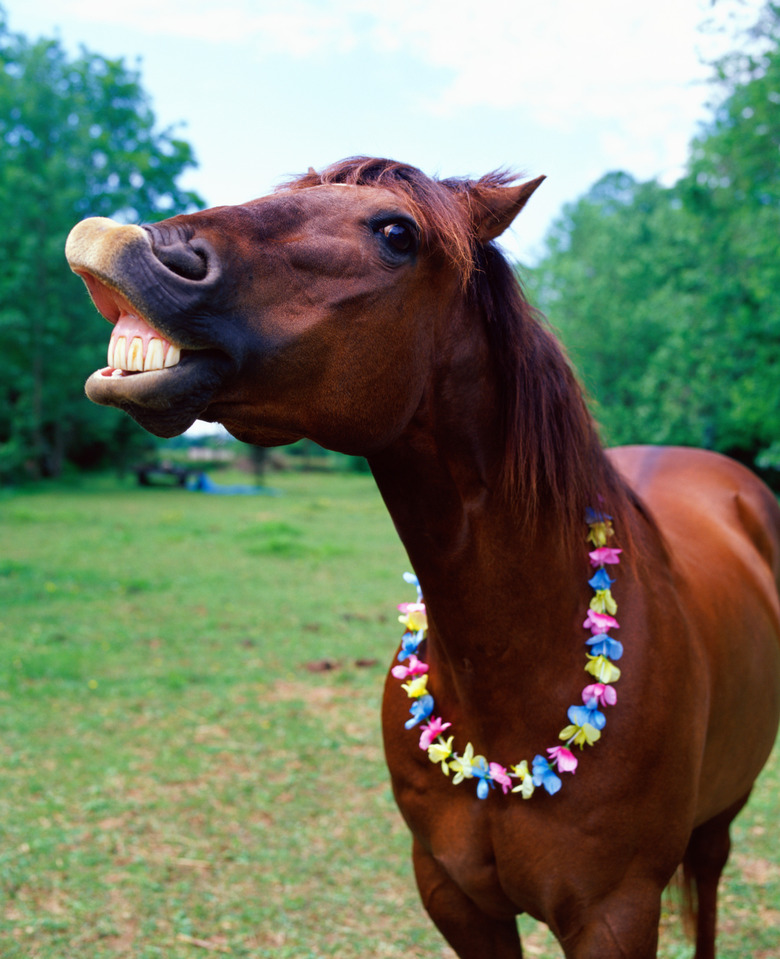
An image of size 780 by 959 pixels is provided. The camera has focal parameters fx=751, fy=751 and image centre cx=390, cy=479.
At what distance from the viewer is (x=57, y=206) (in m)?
19.2

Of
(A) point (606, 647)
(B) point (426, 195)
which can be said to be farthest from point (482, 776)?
(B) point (426, 195)

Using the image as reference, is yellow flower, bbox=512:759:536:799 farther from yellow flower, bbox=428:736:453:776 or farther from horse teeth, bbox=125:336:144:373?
horse teeth, bbox=125:336:144:373

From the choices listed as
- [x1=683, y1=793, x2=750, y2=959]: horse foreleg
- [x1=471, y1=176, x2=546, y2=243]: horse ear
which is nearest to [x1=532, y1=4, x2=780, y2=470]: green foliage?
[x1=683, y1=793, x2=750, y2=959]: horse foreleg

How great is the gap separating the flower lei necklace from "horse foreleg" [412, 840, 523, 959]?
0.32m

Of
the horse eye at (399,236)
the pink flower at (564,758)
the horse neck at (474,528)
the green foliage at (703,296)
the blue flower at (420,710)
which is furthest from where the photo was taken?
the green foliage at (703,296)

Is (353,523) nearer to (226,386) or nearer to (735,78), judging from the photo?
(735,78)

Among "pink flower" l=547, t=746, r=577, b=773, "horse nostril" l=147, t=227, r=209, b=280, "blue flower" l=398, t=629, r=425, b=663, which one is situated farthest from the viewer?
"blue flower" l=398, t=629, r=425, b=663

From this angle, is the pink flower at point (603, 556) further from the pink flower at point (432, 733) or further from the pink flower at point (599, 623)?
the pink flower at point (432, 733)

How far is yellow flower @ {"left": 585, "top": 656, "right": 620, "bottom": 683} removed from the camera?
61.6 inches

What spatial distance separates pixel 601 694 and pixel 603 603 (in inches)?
7.6

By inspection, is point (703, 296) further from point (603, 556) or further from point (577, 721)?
point (577, 721)

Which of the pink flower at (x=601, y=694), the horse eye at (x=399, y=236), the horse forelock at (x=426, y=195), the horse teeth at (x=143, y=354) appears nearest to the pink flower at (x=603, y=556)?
the pink flower at (x=601, y=694)

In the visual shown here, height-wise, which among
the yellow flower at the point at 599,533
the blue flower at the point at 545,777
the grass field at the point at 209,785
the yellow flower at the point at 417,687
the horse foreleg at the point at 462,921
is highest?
the yellow flower at the point at 599,533

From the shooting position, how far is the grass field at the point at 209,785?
114 inches
